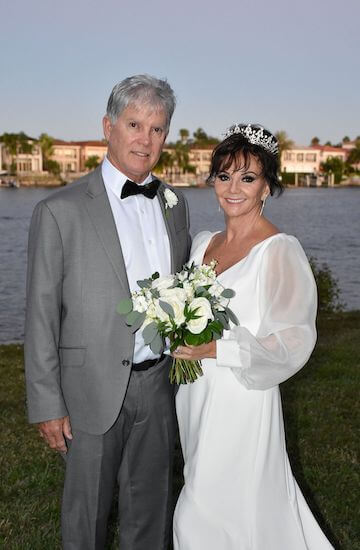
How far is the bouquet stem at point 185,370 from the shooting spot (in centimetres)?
365

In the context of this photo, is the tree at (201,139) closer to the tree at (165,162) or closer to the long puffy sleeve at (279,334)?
the tree at (165,162)

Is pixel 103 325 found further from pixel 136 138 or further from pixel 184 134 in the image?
pixel 184 134

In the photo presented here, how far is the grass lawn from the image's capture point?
187 inches

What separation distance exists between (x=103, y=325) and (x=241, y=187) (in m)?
1.05

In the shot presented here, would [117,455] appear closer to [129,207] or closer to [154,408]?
[154,408]

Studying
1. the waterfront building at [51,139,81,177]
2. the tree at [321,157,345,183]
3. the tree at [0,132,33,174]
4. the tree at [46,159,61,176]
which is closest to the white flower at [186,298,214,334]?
the tree at [46,159,61,176]

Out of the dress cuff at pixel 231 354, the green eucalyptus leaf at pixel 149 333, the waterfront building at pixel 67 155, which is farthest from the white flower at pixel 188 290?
the waterfront building at pixel 67 155

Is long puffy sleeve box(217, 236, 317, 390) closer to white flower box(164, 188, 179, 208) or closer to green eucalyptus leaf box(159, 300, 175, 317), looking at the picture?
green eucalyptus leaf box(159, 300, 175, 317)

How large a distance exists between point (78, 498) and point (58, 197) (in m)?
1.56

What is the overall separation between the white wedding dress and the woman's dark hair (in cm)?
37

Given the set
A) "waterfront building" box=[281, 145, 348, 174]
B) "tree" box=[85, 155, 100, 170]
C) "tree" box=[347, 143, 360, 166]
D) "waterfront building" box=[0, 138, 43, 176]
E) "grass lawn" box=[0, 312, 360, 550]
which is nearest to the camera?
"grass lawn" box=[0, 312, 360, 550]

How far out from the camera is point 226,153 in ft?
12.5

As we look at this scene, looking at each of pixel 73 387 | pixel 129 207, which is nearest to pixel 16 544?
pixel 73 387

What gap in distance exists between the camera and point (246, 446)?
12.2 ft
